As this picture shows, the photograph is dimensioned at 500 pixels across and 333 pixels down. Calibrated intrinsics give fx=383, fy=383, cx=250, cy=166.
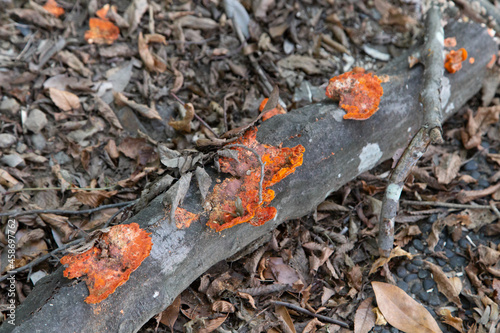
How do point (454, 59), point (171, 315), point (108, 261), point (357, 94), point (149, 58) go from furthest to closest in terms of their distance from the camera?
point (149, 58) → point (454, 59) → point (357, 94) → point (171, 315) → point (108, 261)

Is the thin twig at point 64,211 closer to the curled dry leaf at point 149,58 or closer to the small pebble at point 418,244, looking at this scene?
the curled dry leaf at point 149,58

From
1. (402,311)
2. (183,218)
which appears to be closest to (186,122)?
(183,218)

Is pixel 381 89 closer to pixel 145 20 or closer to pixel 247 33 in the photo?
pixel 247 33

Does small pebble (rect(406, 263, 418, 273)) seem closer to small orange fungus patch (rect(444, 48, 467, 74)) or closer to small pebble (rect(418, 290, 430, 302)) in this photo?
small pebble (rect(418, 290, 430, 302))

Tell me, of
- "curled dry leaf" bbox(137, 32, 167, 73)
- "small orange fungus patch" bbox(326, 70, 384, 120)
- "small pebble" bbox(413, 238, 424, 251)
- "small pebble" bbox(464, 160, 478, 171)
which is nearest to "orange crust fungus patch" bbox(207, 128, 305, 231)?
"small orange fungus patch" bbox(326, 70, 384, 120)

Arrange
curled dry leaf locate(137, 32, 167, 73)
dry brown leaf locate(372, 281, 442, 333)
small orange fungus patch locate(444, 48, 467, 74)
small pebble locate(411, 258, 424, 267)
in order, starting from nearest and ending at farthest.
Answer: dry brown leaf locate(372, 281, 442, 333) → small pebble locate(411, 258, 424, 267) → small orange fungus patch locate(444, 48, 467, 74) → curled dry leaf locate(137, 32, 167, 73)

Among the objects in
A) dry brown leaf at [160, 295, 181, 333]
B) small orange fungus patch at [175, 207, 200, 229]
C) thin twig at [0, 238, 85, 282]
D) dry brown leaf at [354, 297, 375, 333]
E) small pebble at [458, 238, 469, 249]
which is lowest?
dry brown leaf at [160, 295, 181, 333]

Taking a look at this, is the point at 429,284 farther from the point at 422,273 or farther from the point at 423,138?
the point at 423,138

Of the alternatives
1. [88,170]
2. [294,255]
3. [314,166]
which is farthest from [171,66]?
[294,255]

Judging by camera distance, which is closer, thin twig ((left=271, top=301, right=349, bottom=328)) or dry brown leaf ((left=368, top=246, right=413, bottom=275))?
thin twig ((left=271, top=301, right=349, bottom=328))
